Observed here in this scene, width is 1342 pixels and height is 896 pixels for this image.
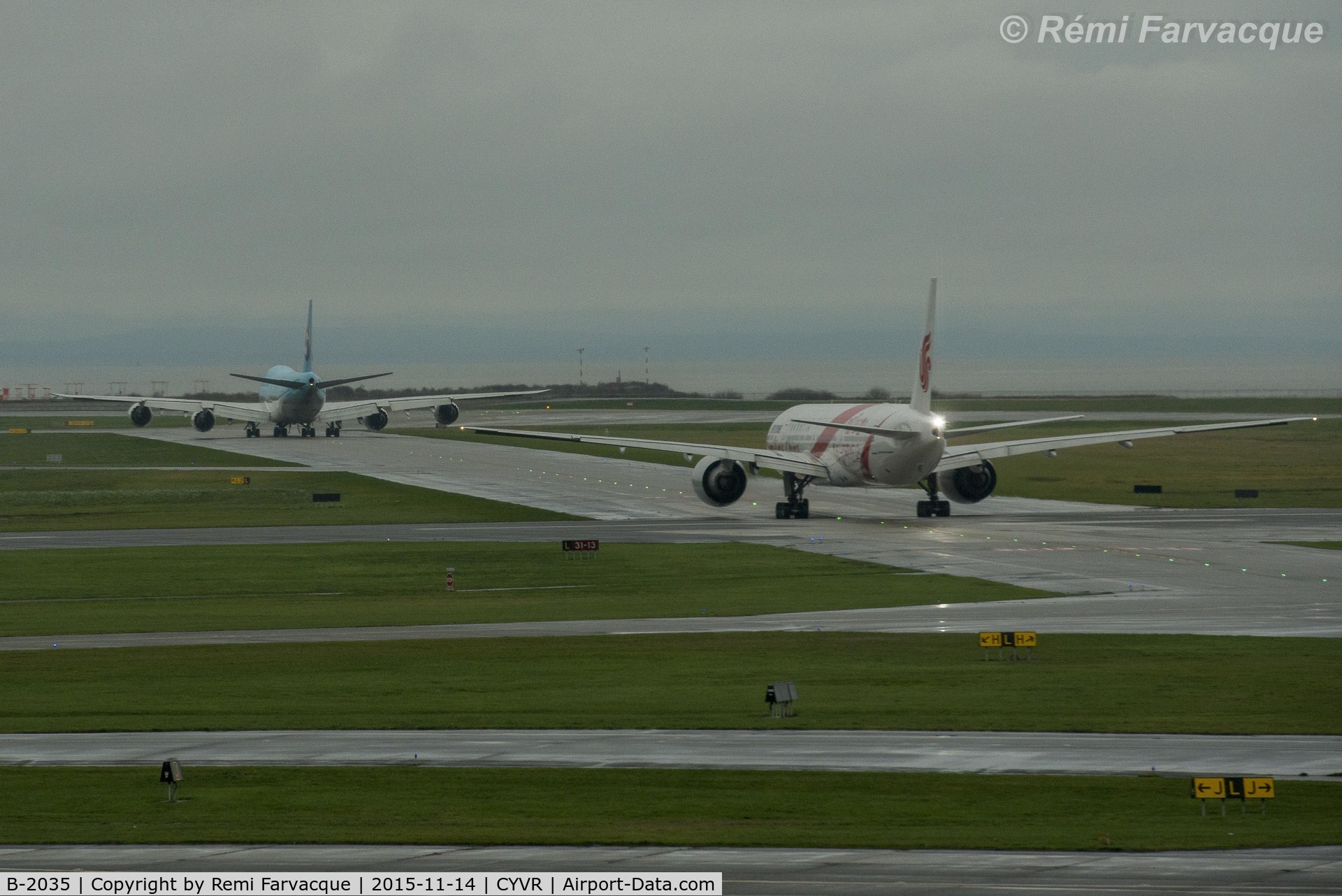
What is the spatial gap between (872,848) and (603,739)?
28.2 feet

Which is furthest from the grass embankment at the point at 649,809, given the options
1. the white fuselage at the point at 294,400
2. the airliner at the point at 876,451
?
the white fuselage at the point at 294,400

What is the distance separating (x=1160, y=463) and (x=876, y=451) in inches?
1851

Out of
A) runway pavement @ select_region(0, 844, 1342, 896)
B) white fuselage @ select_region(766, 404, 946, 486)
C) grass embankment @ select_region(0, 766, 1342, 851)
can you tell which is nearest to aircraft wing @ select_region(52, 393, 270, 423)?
white fuselage @ select_region(766, 404, 946, 486)

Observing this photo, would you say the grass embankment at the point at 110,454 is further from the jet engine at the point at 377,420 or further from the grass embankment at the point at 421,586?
the grass embankment at the point at 421,586

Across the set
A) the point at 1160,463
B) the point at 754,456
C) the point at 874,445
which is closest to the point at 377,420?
the point at 1160,463

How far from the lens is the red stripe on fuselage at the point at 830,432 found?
72.2 m

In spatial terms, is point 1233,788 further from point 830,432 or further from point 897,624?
point 830,432

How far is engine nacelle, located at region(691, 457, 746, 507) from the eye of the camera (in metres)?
74.3

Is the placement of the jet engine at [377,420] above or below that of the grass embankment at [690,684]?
above

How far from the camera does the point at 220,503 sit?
85.6 metres

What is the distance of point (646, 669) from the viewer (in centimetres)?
3588

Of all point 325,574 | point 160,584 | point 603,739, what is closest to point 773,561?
point 325,574

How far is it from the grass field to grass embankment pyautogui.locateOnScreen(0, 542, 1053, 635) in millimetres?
34135

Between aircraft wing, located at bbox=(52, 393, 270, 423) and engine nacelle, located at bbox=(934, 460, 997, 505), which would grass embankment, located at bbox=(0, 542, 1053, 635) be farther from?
aircraft wing, located at bbox=(52, 393, 270, 423)
